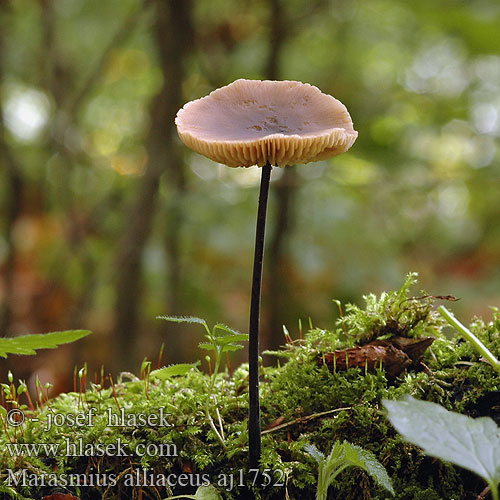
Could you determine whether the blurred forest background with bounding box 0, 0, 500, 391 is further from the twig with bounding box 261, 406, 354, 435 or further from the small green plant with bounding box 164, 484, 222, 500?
the small green plant with bounding box 164, 484, 222, 500

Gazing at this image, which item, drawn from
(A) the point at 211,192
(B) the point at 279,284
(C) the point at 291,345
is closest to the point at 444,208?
(B) the point at 279,284

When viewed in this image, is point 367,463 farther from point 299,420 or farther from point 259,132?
point 259,132

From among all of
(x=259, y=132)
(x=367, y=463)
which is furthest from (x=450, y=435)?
→ (x=259, y=132)

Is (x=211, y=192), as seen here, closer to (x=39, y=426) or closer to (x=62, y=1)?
(x=39, y=426)

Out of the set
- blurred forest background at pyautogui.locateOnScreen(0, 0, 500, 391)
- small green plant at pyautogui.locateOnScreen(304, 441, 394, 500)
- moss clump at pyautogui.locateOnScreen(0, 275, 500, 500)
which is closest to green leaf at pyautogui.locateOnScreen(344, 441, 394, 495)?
small green plant at pyautogui.locateOnScreen(304, 441, 394, 500)

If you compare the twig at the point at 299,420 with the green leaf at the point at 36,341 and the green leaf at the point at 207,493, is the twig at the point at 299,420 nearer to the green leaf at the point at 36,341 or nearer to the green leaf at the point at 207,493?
the green leaf at the point at 207,493
